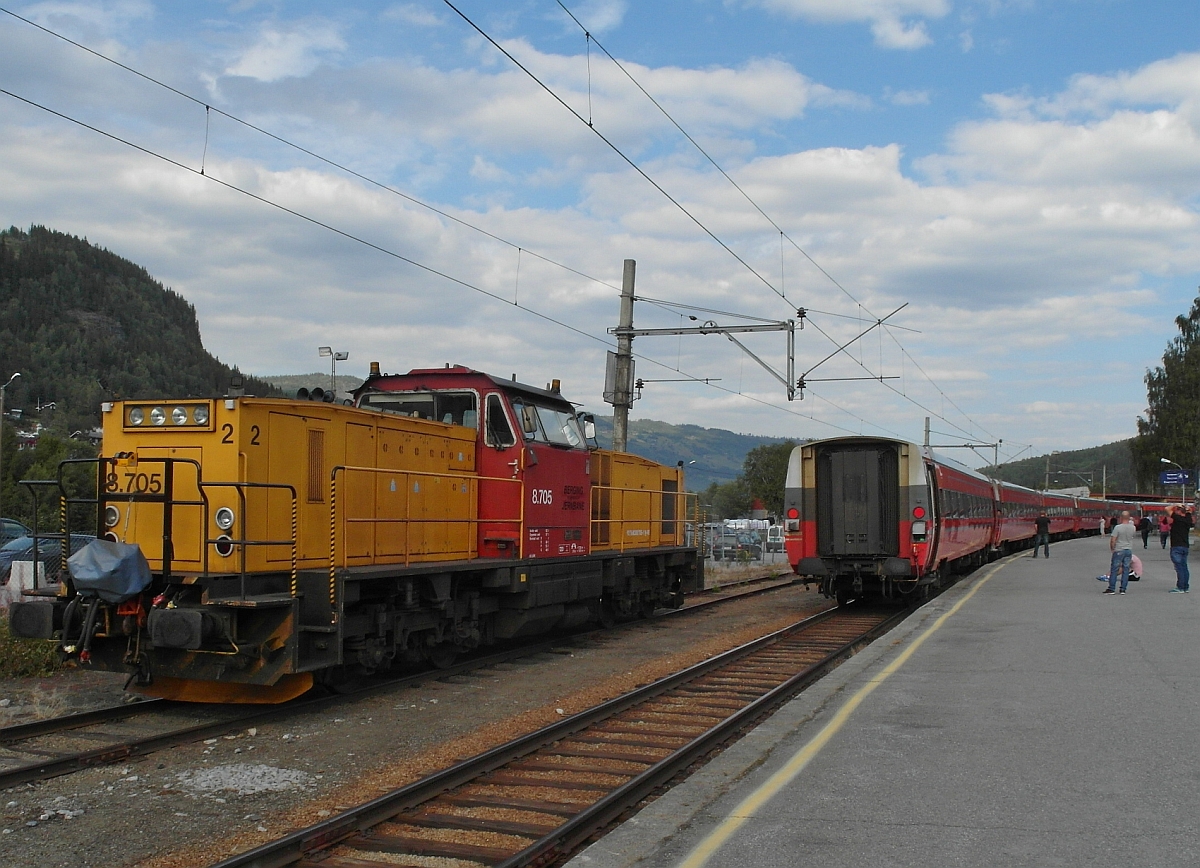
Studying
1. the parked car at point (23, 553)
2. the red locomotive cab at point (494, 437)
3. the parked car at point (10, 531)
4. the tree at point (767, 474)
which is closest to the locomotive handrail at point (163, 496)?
the red locomotive cab at point (494, 437)

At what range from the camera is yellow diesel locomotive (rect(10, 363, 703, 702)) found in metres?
7.80

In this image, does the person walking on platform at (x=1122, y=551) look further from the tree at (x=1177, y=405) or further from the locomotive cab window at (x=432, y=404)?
the tree at (x=1177, y=405)

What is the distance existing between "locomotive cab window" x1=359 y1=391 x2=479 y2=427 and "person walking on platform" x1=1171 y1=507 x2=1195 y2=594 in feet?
39.6

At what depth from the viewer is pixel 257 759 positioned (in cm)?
700

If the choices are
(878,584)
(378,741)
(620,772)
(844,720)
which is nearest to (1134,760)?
(844,720)

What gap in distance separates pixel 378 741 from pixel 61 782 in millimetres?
2179

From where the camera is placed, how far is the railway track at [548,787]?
5.09 m

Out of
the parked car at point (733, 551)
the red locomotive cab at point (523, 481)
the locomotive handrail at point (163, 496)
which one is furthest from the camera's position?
the parked car at point (733, 551)

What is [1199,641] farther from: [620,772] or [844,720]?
[620,772]

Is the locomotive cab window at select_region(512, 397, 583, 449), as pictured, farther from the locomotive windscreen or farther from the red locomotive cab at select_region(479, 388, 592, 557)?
the locomotive windscreen

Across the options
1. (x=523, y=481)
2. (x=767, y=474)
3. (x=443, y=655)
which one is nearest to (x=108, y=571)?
(x=443, y=655)

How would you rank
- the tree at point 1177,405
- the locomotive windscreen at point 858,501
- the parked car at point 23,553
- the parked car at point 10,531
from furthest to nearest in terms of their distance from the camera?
the tree at point 1177,405 < the parked car at point 10,531 < the parked car at point 23,553 < the locomotive windscreen at point 858,501

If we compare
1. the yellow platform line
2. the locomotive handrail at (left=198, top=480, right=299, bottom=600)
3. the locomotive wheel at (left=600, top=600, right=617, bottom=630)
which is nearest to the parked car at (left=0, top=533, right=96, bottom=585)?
the locomotive wheel at (left=600, top=600, right=617, bottom=630)

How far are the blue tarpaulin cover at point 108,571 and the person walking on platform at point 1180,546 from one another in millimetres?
15515
